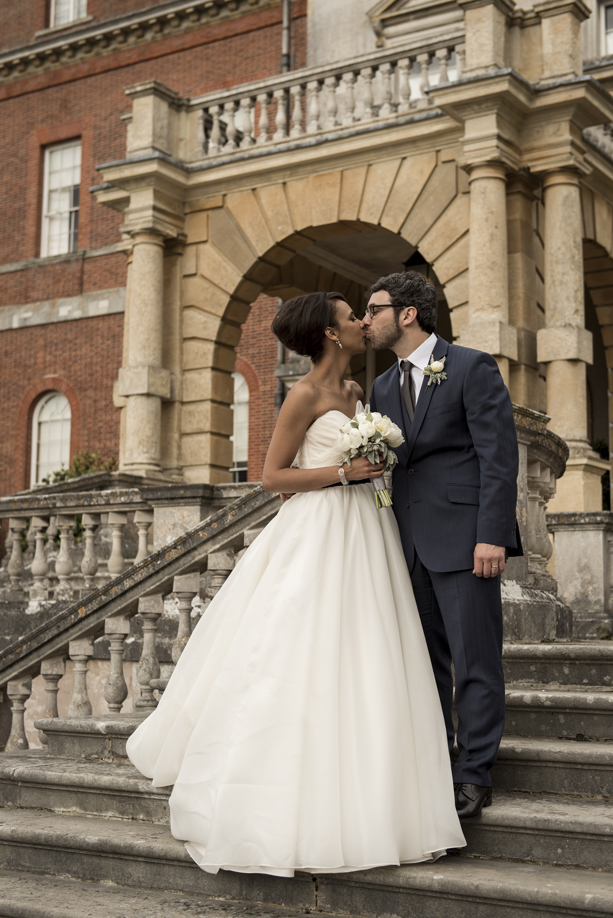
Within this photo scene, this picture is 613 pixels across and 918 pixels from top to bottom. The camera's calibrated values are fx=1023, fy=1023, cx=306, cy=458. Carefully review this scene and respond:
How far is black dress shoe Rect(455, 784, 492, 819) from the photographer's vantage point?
126 inches

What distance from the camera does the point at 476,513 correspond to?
3.35 meters

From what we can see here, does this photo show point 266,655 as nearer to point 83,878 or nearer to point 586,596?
point 83,878

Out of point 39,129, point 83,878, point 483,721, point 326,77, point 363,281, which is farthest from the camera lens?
point 39,129

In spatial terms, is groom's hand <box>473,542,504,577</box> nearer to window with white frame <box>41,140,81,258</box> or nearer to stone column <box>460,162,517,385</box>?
stone column <box>460,162,517,385</box>

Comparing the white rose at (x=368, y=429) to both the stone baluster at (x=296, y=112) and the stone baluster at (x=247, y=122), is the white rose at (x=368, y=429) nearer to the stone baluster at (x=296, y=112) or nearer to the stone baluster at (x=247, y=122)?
A: the stone baluster at (x=296, y=112)

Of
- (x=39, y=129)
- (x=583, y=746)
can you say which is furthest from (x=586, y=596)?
(x=39, y=129)

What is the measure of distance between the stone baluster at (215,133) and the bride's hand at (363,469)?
9.52 metres

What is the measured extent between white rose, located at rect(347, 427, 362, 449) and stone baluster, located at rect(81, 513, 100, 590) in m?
5.23

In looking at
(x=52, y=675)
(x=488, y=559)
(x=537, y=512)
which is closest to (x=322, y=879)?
(x=488, y=559)

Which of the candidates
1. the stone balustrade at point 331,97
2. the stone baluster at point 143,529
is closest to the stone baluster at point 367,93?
the stone balustrade at point 331,97

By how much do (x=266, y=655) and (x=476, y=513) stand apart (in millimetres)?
825

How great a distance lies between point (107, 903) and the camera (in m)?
3.28

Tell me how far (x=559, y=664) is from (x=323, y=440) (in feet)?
5.28

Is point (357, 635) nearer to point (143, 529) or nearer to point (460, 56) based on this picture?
point (143, 529)
